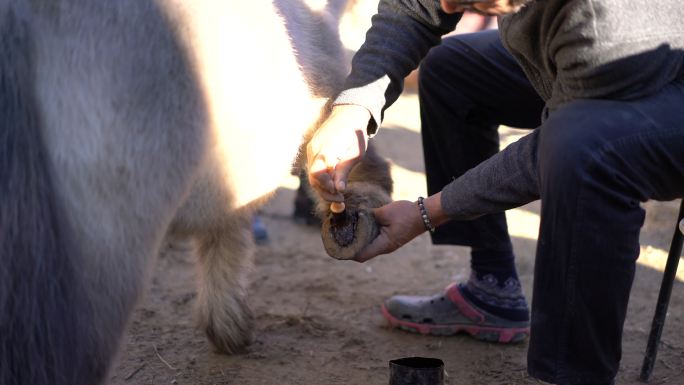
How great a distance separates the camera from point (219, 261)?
2195 mm

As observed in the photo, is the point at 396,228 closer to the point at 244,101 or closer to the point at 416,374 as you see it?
the point at 416,374

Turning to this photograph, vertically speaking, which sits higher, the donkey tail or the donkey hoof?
the donkey tail

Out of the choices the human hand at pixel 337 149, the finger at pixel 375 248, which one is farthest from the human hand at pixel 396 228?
the human hand at pixel 337 149

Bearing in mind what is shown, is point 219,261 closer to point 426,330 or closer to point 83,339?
point 426,330

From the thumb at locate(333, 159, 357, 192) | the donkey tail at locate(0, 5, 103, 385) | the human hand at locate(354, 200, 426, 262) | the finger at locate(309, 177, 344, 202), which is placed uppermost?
the donkey tail at locate(0, 5, 103, 385)

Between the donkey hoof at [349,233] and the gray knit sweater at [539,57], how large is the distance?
6.6 inches

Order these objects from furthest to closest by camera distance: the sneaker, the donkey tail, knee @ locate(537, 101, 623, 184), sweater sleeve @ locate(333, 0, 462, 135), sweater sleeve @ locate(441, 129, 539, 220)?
1. the sneaker
2. sweater sleeve @ locate(333, 0, 462, 135)
3. sweater sleeve @ locate(441, 129, 539, 220)
4. knee @ locate(537, 101, 623, 184)
5. the donkey tail

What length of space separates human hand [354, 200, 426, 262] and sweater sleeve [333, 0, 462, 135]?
0.66ft

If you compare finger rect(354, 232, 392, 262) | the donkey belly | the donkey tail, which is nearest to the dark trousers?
finger rect(354, 232, 392, 262)

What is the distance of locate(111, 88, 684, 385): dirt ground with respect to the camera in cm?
205

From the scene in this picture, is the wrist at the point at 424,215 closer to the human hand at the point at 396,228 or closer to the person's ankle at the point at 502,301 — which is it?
the human hand at the point at 396,228

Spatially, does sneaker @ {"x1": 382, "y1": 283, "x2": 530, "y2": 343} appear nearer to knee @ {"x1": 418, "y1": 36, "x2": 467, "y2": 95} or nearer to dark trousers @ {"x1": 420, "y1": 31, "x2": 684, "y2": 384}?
knee @ {"x1": 418, "y1": 36, "x2": 467, "y2": 95}

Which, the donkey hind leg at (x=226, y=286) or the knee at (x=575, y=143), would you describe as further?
the donkey hind leg at (x=226, y=286)

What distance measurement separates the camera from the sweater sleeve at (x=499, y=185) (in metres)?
1.54
